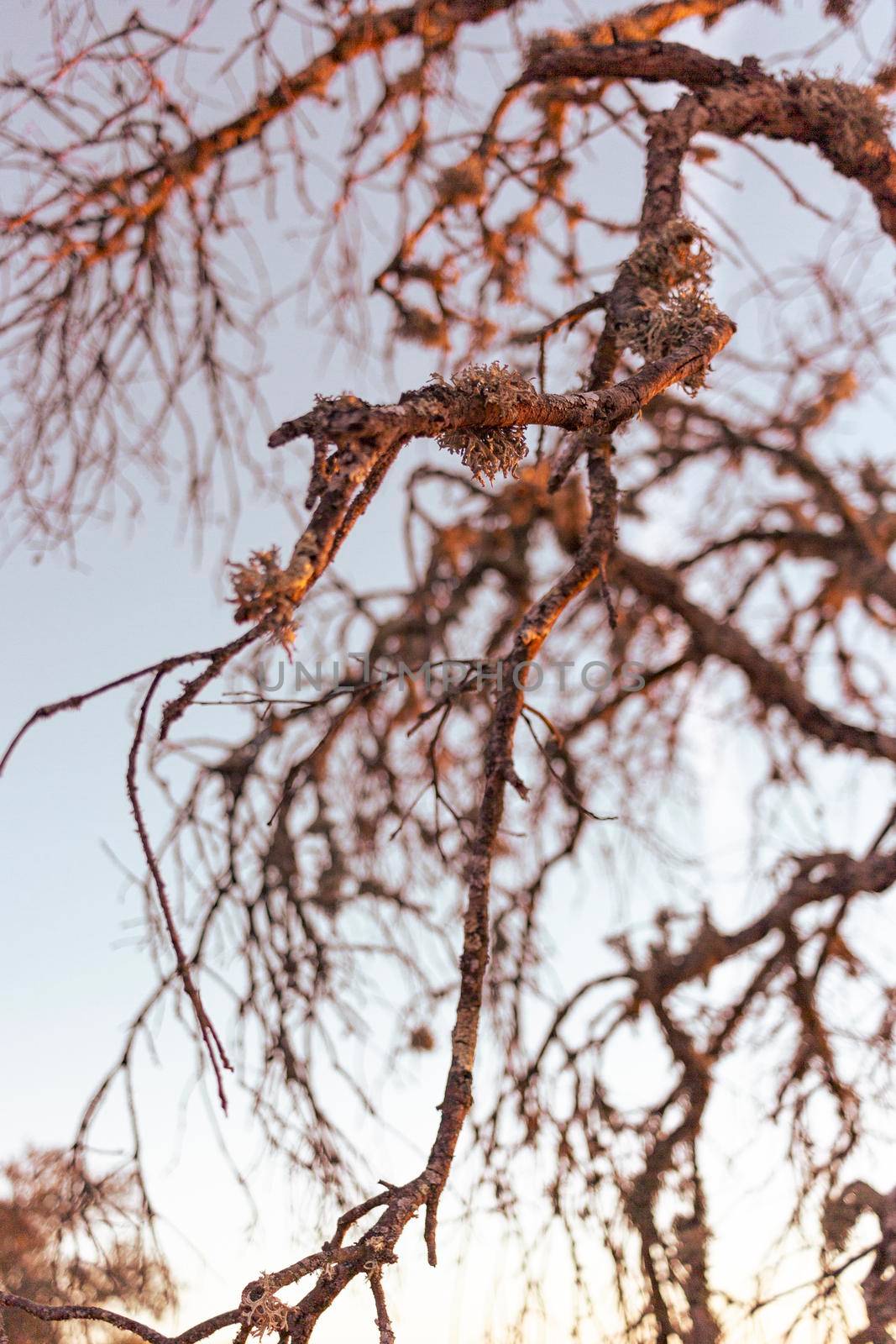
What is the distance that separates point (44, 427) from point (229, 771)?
3.98 feet

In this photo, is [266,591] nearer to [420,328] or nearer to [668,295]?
[668,295]

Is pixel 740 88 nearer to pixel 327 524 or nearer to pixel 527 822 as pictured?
pixel 327 524

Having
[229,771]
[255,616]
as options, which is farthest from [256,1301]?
[229,771]

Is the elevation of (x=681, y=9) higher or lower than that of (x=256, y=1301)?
higher

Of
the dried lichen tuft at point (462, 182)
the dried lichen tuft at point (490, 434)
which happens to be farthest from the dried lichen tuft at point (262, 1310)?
the dried lichen tuft at point (462, 182)

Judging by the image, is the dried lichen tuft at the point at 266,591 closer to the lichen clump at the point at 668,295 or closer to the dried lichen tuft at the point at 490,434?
the dried lichen tuft at the point at 490,434

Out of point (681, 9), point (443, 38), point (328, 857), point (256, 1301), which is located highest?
point (443, 38)

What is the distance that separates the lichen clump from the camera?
174 cm

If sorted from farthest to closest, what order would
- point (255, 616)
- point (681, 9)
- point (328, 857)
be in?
point (328, 857) < point (681, 9) < point (255, 616)

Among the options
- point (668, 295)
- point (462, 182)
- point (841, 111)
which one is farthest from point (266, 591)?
point (462, 182)

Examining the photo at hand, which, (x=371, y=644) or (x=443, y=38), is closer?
(x=443, y=38)

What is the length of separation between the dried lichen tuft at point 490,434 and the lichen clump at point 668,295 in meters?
0.45

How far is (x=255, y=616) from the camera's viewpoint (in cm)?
100

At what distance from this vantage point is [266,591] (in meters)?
1.00
